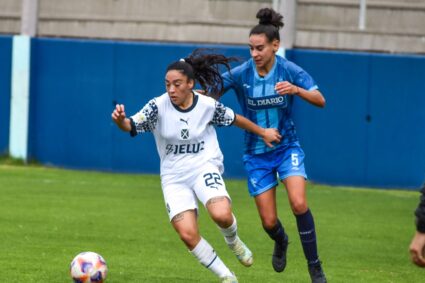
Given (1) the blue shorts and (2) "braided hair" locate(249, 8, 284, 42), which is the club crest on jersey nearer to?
(1) the blue shorts

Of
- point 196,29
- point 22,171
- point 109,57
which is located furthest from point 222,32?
point 22,171

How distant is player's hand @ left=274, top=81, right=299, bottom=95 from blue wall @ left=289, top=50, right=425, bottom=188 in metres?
11.1

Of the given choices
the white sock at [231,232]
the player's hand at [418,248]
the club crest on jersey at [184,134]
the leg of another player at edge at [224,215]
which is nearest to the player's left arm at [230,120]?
the club crest on jersey at [184,134]

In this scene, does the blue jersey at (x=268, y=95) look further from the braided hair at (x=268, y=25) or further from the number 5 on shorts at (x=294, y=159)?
the braided hair at (x=268, y=25)

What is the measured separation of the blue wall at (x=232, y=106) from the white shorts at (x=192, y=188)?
1125 centimetres

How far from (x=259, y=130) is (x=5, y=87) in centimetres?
1399

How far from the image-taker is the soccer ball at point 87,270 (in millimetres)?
8477

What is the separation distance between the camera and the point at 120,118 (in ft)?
28.3

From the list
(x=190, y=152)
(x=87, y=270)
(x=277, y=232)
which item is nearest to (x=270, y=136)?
(x=190, y=152)

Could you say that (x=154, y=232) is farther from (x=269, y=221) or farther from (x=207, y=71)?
(x=207, y=71)

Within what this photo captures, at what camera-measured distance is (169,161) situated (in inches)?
357

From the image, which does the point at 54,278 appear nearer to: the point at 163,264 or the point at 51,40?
the point at 163,264

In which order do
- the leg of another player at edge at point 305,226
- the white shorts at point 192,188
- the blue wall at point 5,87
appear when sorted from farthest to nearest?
the blue wall at point 5,87 → the leg of another player at edge at point 305,226 → the white shorts at point 192,188

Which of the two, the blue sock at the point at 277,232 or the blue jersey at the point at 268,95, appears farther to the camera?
the blue sock at the point at 277,232
